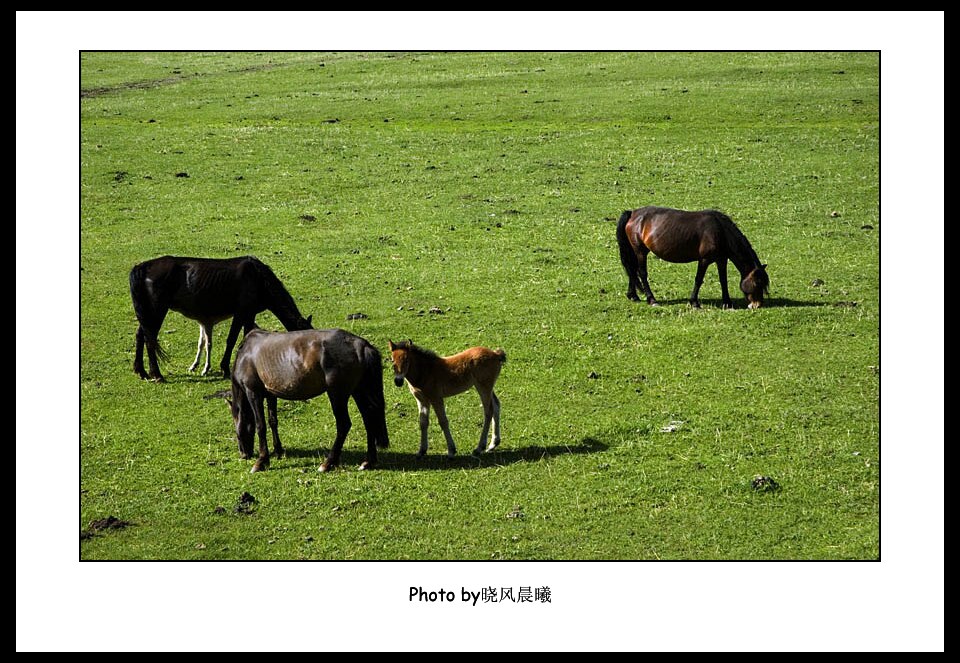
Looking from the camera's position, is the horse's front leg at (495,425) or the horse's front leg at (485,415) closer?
the horse's front leg at (485,415)

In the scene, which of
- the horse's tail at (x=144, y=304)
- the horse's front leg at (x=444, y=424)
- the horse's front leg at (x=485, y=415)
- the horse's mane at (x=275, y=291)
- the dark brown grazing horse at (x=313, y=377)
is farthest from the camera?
the horse's tail at (x=144, y=304)

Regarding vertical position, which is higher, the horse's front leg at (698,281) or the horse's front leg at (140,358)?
the horse's front leg at (698,281)

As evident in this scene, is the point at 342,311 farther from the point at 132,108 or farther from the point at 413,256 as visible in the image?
the point at 132,108

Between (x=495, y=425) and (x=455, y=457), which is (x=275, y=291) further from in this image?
(x=495, y=425)

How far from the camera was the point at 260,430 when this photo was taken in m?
14.5

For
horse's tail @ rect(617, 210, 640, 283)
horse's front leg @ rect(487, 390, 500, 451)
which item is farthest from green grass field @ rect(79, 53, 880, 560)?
horse's tail @ rect(617, 210, 640, 283)

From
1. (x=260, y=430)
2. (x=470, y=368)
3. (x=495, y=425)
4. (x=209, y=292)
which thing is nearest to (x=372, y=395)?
(x=470, y=368)

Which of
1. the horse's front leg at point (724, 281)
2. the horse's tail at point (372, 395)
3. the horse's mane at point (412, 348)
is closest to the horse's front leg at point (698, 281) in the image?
the horse's front leg at point (724, 281)

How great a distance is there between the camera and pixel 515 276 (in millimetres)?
25250

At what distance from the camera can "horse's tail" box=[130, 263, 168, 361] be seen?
18.9 m

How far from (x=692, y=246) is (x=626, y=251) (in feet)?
4.86

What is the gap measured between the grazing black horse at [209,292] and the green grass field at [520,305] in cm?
123

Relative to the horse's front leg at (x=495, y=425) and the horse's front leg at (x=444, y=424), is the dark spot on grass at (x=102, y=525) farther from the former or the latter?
the horse's front leg at (x=495, y=425)

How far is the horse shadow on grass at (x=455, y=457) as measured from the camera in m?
14.5
